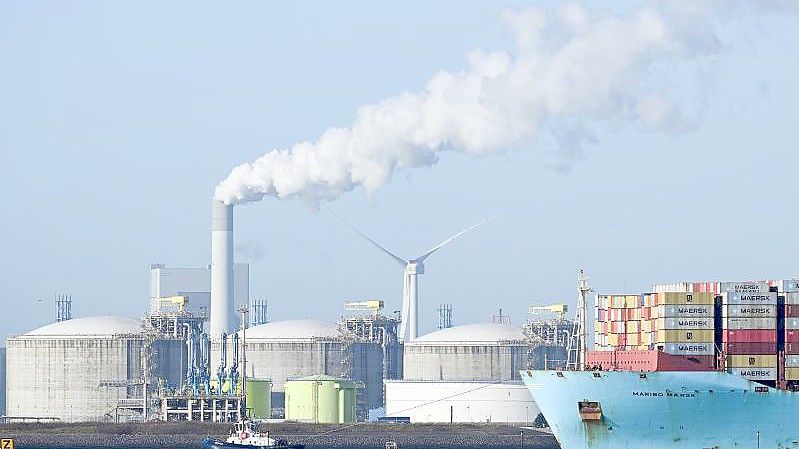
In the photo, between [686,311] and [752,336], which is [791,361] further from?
[686,311]

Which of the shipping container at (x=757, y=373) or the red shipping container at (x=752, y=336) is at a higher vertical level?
the red shipping container at (x=752, y=336)

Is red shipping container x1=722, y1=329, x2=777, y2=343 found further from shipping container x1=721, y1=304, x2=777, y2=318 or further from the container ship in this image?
shipping container x1=721, y1=304, x2=777, y2=318

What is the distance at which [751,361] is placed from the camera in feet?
397

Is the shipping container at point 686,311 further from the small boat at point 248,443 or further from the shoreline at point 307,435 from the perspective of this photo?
the shoreline at point 307,435

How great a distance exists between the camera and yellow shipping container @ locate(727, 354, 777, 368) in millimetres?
120688

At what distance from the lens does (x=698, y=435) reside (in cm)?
11850

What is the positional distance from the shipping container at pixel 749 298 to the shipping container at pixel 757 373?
4557 millimetres

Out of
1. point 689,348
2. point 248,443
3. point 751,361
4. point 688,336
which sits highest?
point 688,336

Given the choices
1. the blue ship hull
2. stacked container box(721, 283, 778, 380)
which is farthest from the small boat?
stacked container box(721, 283, 778, 380)

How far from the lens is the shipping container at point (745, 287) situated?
12288cm

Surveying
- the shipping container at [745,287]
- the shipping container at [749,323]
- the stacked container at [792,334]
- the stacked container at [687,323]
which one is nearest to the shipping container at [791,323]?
the stacked container at [792,334]

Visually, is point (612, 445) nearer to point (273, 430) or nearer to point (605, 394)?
point (605, 394)

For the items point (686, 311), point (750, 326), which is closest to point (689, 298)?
Result: point (686, 311)

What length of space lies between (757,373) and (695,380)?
15.0 ft
